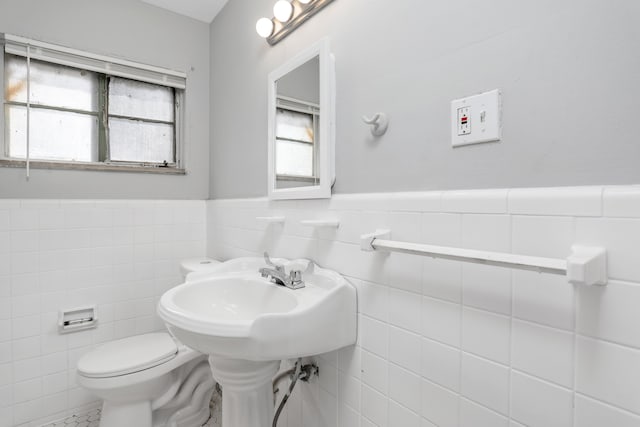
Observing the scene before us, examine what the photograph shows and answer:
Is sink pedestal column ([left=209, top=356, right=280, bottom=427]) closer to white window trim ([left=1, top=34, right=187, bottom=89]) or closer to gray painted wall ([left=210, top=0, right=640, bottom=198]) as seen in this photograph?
gray painted wall ([left=210, top=0, right=640, bottom=198])

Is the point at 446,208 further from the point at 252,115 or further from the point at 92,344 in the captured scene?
the point at 92,344

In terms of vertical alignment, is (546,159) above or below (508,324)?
above

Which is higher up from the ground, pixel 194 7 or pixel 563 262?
pixel 194 7

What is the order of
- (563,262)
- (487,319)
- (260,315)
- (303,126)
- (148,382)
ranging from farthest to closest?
(148,382)
(303,126)
(260,315)
(487,319)
(563,262)

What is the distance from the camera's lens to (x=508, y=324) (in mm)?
673

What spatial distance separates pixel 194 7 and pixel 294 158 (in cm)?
145

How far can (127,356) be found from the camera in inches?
59.0

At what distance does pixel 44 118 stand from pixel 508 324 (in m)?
2.28

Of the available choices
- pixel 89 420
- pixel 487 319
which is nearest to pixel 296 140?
pixel 487 319

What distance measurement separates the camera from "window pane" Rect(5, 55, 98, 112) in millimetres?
1635

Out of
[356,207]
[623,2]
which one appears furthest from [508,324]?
[623,2]

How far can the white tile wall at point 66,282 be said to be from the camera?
1584mm

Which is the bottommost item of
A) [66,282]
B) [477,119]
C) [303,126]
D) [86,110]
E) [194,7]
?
[66,282]

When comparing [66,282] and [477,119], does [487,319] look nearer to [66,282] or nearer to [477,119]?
[477,119]
